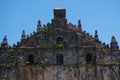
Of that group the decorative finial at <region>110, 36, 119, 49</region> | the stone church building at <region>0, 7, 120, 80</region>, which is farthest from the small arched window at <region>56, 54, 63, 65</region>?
the decorative finial at <region>110, 36, 119, 49</region>

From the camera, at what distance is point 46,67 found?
34.1 meters

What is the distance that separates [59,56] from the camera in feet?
115

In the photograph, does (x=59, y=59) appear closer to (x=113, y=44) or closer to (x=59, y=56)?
(x=59, y=56)

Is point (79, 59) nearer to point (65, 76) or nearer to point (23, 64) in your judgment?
point (65, 76)

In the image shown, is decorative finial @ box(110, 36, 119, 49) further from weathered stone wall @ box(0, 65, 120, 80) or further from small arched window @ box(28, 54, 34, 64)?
small arched window @ box(28, 54, 34, 64)

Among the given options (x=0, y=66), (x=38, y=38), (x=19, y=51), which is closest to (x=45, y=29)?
(x=38, y=38)

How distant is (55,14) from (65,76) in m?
6.62

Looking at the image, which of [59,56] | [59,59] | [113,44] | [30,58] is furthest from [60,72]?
[113,44]

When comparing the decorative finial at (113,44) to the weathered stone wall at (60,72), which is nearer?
the weathered stone wall at (60,72)

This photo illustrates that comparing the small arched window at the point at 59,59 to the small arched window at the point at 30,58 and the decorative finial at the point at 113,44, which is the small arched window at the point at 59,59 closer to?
the small arched window at the point at 30,58

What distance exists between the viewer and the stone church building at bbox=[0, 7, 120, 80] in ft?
111

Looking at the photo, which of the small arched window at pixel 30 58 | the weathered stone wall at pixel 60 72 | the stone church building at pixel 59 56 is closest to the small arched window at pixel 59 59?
the stone church building at pixel 59 56

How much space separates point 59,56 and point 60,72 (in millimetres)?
1708

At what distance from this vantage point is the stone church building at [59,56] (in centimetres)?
3388
